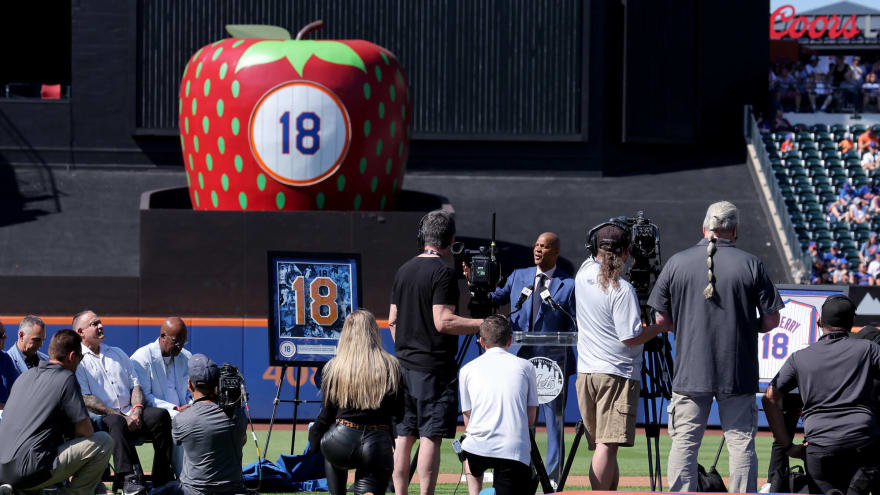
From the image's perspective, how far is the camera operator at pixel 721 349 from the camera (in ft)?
23.5

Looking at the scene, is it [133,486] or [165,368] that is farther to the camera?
[165,368]

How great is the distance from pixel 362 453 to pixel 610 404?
1.45 meters

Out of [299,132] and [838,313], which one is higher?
[299,132]

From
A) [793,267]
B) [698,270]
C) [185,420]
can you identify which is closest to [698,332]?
→ [698,270]

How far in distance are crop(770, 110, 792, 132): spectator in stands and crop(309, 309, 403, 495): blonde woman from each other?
22524 millimetres

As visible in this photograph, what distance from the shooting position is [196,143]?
18.9m

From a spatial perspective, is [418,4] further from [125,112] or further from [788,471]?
[788,471]

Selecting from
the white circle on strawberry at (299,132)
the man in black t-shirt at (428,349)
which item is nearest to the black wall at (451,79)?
the white circle on strawberry at (299,132)

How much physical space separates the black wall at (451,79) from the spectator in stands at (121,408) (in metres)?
16.0

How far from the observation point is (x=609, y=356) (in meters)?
7.43

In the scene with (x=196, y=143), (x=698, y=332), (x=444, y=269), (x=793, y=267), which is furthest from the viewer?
(x=793, y=267)

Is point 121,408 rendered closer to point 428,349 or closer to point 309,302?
point 309,302

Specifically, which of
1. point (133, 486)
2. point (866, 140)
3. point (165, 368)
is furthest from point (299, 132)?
point (866, 140)

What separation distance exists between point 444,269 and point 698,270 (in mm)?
1477
